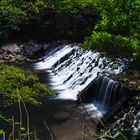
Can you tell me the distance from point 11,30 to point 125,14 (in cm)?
2344

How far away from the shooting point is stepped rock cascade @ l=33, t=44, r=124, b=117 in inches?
716

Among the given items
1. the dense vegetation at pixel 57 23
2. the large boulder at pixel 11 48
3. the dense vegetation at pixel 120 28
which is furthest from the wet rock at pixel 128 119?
the dense vegetation at pixel 57 23

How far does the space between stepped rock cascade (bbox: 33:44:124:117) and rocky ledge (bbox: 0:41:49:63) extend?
2.09 metres

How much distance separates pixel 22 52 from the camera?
113 ft

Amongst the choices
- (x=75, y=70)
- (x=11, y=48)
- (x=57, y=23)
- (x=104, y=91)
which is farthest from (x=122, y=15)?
(x=57, y=23)

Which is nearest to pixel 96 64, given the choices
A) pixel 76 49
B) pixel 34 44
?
pixel 76 49

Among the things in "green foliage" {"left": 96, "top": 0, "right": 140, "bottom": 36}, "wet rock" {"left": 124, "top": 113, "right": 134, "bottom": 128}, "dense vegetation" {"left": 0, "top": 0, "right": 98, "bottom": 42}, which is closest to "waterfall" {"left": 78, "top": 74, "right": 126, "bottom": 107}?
"wet rock" {"left": 124, "top": 113, "right": 134, "bottom": 128}

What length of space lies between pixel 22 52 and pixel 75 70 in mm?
11409

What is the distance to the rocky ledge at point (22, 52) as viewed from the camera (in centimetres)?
3266

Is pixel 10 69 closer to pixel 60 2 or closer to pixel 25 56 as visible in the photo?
pixel 25 56

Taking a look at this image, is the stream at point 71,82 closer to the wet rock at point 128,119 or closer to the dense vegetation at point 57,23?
the wet rock at point 128,119

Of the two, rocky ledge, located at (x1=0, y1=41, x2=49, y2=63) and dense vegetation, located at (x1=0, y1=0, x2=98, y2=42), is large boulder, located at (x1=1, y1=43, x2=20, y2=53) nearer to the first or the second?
rocky ledge, located at (x1=0, y1=41, x2=49, y2=63)

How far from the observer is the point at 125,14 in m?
15.9

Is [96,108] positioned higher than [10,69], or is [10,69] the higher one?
[10,69]
